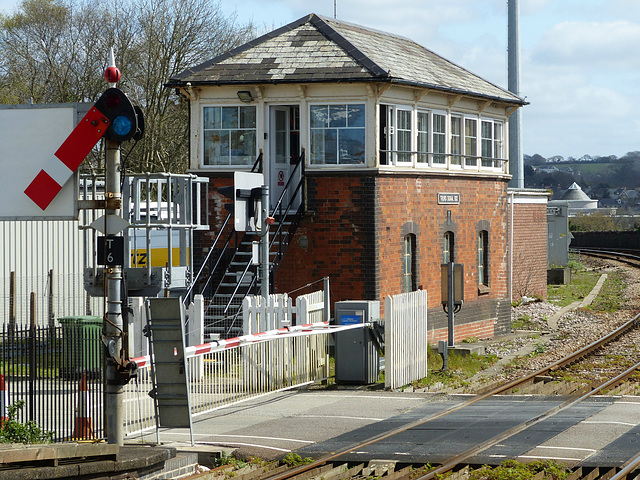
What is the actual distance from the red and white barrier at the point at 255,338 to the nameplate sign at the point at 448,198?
693 centimetres

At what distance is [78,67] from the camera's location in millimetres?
40656

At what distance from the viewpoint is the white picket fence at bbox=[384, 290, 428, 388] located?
15273mm

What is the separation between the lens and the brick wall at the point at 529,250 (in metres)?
31.9

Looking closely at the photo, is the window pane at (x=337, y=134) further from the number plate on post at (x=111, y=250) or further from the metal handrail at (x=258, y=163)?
the number plate on post at (x=111, y=250)

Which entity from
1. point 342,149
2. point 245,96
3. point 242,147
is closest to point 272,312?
point 342,149

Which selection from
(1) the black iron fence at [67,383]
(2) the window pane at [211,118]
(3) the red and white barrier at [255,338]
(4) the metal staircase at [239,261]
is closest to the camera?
(1) the black iron fence at [67,383]

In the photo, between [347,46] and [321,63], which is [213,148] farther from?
[347,46]

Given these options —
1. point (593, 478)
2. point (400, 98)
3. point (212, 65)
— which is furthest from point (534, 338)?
point (593, 478)

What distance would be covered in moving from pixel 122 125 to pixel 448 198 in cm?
1407

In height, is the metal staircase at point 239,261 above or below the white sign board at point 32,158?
below

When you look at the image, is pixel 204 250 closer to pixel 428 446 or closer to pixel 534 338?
pixel 534 338

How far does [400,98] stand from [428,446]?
35.6ft

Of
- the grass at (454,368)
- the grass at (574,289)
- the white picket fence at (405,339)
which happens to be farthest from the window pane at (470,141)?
the grass at (574,289)

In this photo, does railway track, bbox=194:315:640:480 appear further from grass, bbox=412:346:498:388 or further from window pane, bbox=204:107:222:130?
window pane, bbox=204:107:222:130
